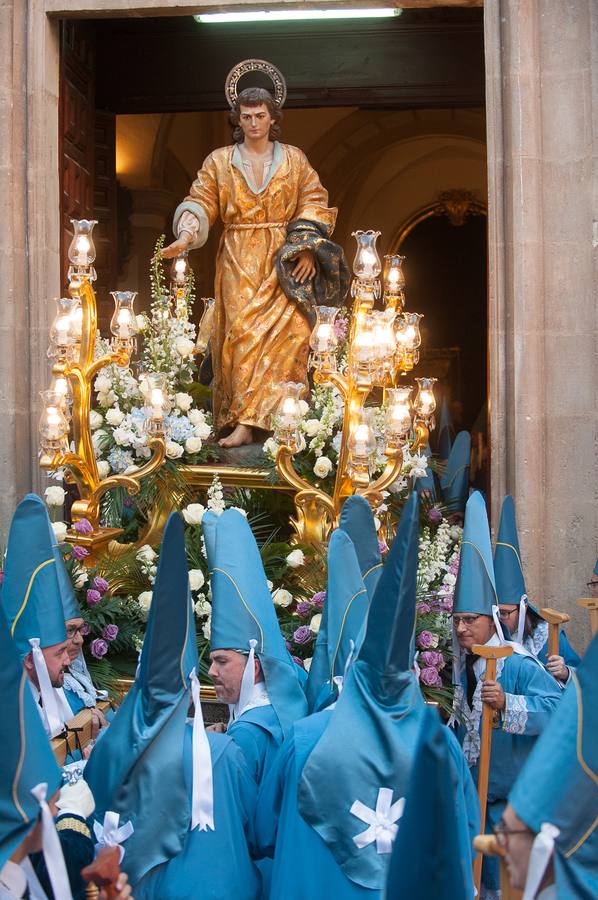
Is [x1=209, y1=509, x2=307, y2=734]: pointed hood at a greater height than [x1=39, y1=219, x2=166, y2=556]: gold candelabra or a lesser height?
lesser

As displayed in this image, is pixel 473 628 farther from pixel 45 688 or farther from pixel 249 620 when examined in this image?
pixel 45 688

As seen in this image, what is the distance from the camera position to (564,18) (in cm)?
652

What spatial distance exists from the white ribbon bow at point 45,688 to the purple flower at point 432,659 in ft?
A: 5.84

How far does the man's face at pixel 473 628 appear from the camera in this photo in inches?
174

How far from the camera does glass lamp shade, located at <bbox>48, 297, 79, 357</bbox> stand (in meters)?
5.74

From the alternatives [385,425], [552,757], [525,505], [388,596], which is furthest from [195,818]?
[525,505]

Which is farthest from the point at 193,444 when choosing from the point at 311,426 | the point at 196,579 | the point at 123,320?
the point at 196,579

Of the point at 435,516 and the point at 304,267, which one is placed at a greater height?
the point at 304,267

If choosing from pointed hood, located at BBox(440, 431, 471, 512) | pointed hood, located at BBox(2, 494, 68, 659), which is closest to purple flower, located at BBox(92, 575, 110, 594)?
pointed hood, located at BBox(2, 494, 68, 659)

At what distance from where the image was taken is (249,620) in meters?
3.74

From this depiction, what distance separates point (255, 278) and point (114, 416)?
1.49m

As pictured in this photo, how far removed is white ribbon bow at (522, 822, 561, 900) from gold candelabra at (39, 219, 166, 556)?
3842mm

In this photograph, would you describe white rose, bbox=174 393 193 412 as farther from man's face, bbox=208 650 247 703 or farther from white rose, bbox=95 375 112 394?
man's face, bbox=208 650 247 703

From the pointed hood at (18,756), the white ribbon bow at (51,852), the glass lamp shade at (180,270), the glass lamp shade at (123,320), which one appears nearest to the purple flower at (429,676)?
the glass lamp shade at (123,320)
